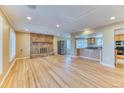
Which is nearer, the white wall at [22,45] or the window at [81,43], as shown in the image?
the white wall at [22,45]

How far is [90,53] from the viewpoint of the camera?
291 inches

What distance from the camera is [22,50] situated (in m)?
7.96

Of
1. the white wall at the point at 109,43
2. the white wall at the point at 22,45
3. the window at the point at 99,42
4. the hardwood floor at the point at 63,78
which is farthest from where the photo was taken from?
the window at the point at 99,42

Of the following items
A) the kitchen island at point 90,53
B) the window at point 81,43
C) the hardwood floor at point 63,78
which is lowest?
the hardwood floor at point 63,78

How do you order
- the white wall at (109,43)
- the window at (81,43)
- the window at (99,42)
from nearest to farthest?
the white wall at (109,43), the window at (99,42), the window at (81,43)

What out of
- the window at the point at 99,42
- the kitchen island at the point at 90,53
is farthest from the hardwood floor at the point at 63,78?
the window at the point at 99,42

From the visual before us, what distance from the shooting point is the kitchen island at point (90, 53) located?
21.8 feet

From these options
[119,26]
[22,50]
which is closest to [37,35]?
[22,50]

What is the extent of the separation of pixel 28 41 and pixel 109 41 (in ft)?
22.2

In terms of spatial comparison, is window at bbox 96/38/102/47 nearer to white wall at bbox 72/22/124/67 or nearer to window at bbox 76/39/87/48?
window at bbox 76/39/87/48

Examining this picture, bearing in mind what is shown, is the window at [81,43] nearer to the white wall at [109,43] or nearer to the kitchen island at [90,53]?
the kitchen island at [90,53]

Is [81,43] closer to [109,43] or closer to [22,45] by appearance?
[109,43]

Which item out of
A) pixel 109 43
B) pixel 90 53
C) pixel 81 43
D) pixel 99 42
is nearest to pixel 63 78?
pixel 109 43
